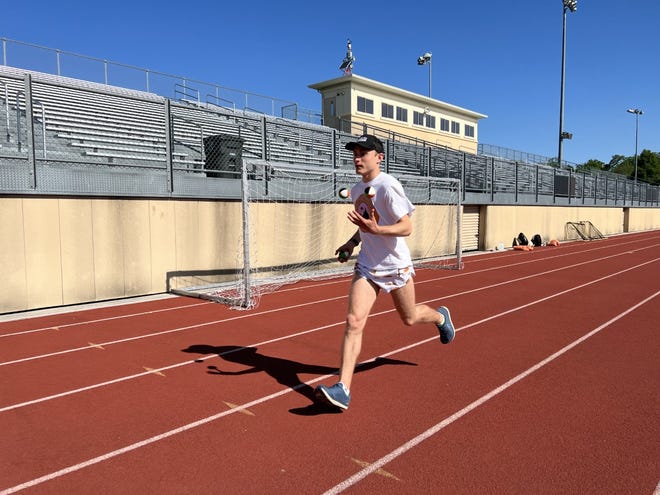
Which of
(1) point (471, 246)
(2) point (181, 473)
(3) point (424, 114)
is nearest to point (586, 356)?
(2) point (181, 473)

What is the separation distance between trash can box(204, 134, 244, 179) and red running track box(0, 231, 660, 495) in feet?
14.0

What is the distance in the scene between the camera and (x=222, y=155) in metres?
11.0

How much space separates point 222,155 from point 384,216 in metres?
7.76

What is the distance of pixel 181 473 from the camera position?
301 centimetres

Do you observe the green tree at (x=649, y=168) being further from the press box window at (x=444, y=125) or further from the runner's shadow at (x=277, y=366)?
the runner's shadow at (x=277, y=366)

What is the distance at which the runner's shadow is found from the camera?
463cm

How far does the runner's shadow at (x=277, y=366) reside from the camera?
463 cm

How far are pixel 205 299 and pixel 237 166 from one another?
3579 millimetres

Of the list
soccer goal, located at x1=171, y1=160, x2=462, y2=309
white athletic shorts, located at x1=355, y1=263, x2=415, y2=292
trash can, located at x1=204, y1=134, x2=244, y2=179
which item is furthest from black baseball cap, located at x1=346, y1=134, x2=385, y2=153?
trash can, located at x1=204, y1=134, x2=244, y2=179

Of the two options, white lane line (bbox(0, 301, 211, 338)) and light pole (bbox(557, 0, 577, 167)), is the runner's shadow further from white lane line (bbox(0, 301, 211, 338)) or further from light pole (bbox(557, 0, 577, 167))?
light pole (bbox(557, 0, 577, 167))

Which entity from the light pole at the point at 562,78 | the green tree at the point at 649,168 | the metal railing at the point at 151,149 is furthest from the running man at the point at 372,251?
the green tree at the point at 649,168

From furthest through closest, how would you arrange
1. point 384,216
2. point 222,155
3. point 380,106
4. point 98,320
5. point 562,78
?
point 380,106
point 562,78
point 222,155
point 98,320
point 384,216

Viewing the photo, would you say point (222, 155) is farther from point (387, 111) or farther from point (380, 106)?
point (387, 111)

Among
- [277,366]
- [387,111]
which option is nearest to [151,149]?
[277,366]
